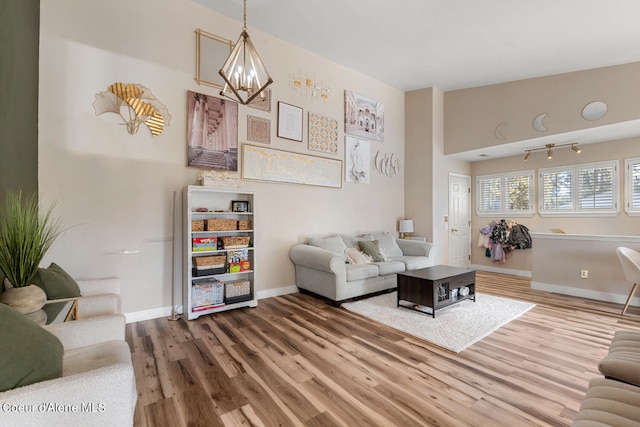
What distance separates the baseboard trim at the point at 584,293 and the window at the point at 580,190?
175cm

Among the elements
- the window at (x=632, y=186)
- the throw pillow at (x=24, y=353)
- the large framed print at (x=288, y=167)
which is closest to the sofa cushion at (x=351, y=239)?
the large framed print at (x=288, y=167)

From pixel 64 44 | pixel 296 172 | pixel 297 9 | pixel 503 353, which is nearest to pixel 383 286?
pixel 503 353

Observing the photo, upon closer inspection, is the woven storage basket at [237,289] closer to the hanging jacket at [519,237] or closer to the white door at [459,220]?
the white door at [459,220]

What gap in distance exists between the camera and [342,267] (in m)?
3.75

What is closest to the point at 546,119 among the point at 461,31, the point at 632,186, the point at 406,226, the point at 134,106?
the point at 632,186

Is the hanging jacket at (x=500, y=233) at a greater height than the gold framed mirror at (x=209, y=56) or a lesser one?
lesser

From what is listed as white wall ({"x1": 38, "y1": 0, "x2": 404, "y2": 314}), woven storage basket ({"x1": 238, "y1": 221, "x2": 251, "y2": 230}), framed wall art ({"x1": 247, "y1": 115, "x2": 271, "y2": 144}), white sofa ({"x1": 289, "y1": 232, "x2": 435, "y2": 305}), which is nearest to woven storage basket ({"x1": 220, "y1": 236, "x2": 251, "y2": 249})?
woven storage basket ({"x1": 238, "y1": 221, "x2": 251, "y2": 230})

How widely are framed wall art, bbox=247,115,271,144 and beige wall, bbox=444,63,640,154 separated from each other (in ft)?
12.5

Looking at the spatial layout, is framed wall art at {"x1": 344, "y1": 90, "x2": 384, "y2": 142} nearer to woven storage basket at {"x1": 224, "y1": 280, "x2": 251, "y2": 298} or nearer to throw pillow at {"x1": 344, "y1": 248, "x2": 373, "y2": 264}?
throw pillow at {"x1": 344, "y1": 248, "x2": 373, "y2": 264}

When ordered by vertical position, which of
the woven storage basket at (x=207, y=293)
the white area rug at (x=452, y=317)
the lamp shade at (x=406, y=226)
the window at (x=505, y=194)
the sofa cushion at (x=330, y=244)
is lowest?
the white area rug at (x=452, y=317)

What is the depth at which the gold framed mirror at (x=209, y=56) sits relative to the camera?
3609 millimetres

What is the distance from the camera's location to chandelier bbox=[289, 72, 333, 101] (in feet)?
14.7

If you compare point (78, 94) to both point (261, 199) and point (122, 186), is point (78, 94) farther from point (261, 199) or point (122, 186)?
point (261, 199)

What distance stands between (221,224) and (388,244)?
2.92 meters
